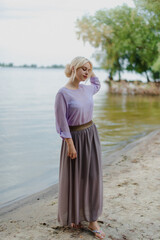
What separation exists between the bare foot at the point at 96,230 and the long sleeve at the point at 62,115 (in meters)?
1.03

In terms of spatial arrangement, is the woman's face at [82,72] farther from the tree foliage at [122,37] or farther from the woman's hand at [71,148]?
the tree foliage at [122,37]

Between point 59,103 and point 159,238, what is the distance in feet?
5.76

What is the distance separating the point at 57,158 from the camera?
8117mm

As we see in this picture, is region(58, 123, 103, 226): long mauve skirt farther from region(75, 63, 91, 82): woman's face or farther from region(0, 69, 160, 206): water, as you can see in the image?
region(0, 69, 160, 206): water

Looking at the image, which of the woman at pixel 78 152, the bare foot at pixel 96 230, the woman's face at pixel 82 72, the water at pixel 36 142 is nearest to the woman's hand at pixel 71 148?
the woman at pixel 78 152

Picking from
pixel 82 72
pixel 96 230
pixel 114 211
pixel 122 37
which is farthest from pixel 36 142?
pixel 122 37

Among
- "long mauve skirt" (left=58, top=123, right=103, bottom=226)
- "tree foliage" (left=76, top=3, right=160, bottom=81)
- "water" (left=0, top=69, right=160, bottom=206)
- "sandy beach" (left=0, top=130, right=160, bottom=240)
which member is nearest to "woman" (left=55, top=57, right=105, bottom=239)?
"long mauve skirt" (left=58, top=123, right=103, bottom=226)

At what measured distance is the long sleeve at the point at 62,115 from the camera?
2.98 meters

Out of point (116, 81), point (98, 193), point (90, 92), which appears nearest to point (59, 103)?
point (90, 92)

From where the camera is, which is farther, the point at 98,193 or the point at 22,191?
the point at 22,191

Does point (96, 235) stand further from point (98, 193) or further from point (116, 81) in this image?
point (116, 81)

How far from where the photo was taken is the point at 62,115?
9.82 ft

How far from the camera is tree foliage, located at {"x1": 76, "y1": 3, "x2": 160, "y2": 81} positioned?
105 feet

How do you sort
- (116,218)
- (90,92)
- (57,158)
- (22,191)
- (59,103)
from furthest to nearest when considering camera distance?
(57,158) → (22,191) → (116,218) → (90,92) → (59,103)
